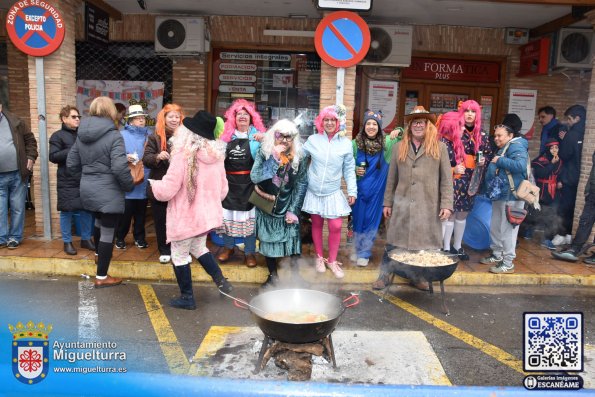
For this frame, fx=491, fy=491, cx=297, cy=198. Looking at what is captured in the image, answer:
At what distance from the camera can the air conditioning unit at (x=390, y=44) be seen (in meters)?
8.80

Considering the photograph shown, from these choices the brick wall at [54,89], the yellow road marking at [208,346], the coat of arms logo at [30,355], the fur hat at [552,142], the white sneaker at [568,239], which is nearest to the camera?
the coat of arms logo at [30,355]

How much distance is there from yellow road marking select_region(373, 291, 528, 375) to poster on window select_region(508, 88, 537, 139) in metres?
5.89

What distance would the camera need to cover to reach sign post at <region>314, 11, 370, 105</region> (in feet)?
19.7

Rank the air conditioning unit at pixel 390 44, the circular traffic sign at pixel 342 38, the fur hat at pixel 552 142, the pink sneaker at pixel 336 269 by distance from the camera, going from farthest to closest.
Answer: the air conditioning unit at pixel 390 44, the fur hat at pixel 552 142, the circular traffic sign at pixel 342 38, the pink sneaker at pixel 336 269

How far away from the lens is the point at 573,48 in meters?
8.52

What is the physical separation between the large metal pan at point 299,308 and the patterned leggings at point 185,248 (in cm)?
124

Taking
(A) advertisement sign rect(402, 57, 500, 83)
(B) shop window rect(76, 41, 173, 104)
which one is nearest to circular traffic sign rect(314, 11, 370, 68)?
(A) advertisement sign rect(402, 57, 500, 83)

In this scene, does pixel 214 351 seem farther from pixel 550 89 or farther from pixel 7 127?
pixel 550 89

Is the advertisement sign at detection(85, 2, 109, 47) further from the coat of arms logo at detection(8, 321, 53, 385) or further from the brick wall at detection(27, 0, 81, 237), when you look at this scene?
the coat of arms logo at detection(8, 321, 53, 385)

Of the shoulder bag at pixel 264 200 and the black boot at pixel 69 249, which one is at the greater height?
the shoulder bag at pixel 264 200

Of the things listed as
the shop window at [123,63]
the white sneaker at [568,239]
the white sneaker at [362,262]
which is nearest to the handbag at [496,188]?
the white sneaker at [362,262]

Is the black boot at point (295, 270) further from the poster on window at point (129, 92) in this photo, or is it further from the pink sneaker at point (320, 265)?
the poster on window at point (129, 92)

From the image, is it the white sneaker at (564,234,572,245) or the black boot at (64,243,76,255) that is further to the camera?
the white sneaker at (564,234,572,245)

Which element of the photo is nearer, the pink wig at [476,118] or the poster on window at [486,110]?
the pink wig at [476,118]
